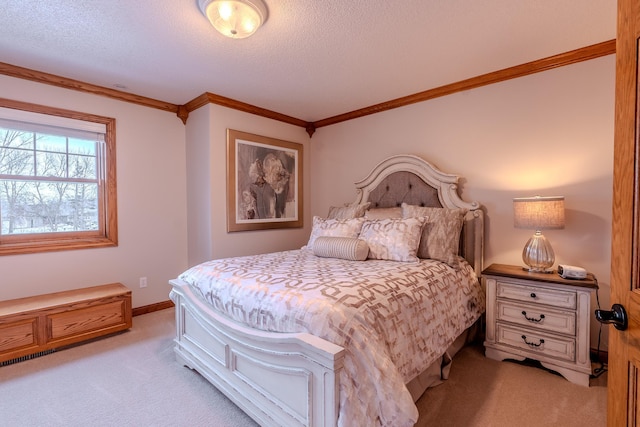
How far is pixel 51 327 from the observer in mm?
2516

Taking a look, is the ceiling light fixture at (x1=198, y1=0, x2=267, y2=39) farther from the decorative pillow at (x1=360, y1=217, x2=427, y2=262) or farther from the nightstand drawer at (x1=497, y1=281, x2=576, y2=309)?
the nightstand drawer at (x1=497, y1=281, x2=576, y2=309)

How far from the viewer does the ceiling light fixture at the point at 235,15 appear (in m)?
1.79

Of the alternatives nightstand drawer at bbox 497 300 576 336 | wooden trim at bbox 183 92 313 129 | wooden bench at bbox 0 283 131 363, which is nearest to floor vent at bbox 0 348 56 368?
wooden bench at bbox 0 283 131 363

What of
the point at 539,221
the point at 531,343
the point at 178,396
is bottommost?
the point at 178,396

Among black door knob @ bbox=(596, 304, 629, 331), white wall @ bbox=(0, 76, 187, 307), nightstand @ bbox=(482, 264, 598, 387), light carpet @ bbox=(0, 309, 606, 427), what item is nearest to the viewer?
black door knob @ bbox=(596, 304, 629, 331)

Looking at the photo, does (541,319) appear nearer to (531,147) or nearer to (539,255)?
(539,255)

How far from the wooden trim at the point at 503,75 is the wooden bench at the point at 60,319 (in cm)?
337

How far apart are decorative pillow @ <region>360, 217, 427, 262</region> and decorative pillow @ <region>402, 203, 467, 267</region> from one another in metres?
0.10

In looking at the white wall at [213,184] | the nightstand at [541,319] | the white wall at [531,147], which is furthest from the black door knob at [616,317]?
the white wall at [213,184]

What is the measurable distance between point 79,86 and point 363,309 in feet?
11.2

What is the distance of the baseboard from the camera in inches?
133

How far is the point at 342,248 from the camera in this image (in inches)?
98.7

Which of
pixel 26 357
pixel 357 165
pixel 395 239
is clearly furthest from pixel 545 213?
pixel 26 357

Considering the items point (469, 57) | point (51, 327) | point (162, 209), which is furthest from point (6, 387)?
point (469, 57)
